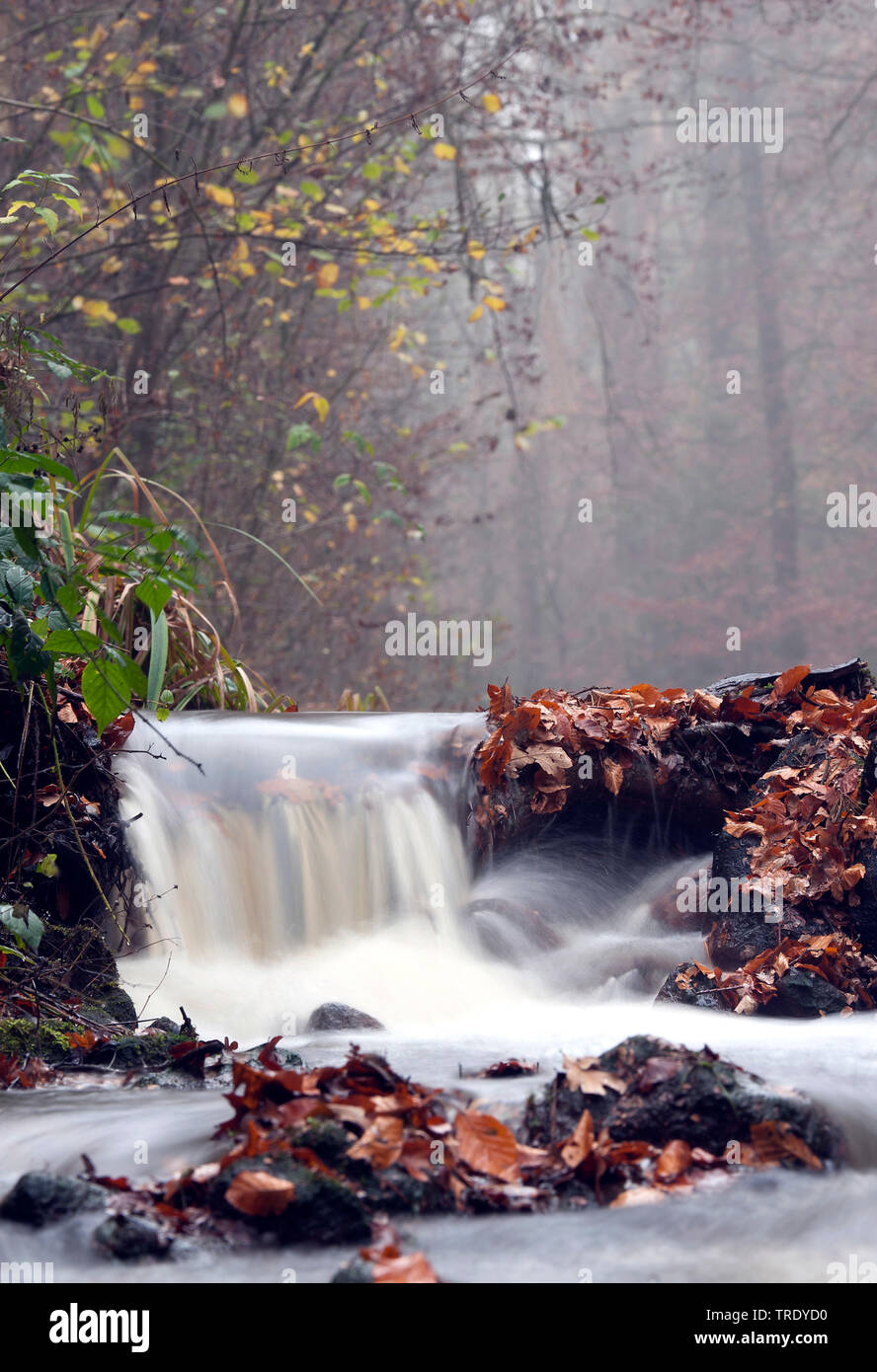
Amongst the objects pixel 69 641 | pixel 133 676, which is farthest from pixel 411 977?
pixel 69 641

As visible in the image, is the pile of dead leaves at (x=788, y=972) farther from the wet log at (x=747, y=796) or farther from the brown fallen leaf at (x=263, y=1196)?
the brown fallen leaf at (x=263, y=1196)

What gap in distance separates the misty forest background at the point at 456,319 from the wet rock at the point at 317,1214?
3.35 metres

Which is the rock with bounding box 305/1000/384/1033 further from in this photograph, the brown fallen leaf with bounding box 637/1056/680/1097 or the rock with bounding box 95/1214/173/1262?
the rock with bounding box 95/1214/173/1262

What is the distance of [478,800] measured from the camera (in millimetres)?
5539

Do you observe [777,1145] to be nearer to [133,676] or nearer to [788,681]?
[133,676]

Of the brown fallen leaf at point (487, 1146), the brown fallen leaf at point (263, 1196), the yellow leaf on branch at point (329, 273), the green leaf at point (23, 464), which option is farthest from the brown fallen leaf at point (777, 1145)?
the yellow leaf on branch at point (329, 273)

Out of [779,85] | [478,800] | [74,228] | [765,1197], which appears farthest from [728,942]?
[779,85]

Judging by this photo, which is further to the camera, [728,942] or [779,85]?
[779,85]

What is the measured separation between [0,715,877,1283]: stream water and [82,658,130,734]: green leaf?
1.06 metres

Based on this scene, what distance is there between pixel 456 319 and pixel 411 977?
61.0ft

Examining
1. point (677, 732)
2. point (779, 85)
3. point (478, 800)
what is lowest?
point (478, 800)

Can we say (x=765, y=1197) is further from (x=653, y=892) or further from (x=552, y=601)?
(x=552, y=601)

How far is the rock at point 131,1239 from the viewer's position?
218cm
